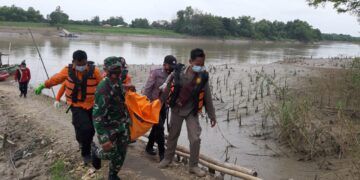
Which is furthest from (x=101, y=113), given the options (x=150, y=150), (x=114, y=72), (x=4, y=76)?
(x=4, y=76)

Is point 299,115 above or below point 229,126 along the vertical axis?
above

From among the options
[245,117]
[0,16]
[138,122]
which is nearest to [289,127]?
[245,117]

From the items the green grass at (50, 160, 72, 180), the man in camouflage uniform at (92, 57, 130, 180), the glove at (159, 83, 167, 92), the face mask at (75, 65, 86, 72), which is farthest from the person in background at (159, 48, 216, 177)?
the green grass at (50, 160, 72, 180)

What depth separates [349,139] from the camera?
6.51 m

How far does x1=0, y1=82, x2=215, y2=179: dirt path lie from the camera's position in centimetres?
556

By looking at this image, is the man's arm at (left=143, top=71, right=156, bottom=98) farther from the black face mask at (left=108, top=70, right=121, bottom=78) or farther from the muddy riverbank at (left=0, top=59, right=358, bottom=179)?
the black face mask at (left=108, top=70, right=121, bottom=78)

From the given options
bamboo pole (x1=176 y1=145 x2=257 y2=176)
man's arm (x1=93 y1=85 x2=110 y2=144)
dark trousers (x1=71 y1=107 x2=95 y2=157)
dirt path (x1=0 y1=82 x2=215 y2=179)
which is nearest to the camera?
man's arm (x1=93 y1=85 x2=110 y2=144)

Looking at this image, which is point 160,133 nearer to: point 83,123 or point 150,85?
point 150,85

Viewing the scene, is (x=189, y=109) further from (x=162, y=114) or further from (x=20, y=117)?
(x=20, y=117)

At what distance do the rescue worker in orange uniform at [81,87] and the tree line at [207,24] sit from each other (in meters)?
68.1

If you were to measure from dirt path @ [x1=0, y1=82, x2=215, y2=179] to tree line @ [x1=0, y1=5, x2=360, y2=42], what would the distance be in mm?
64310

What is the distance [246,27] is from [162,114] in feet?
275

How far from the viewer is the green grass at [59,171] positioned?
18.4 ft

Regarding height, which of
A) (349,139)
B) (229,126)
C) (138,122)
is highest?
(138,122)
